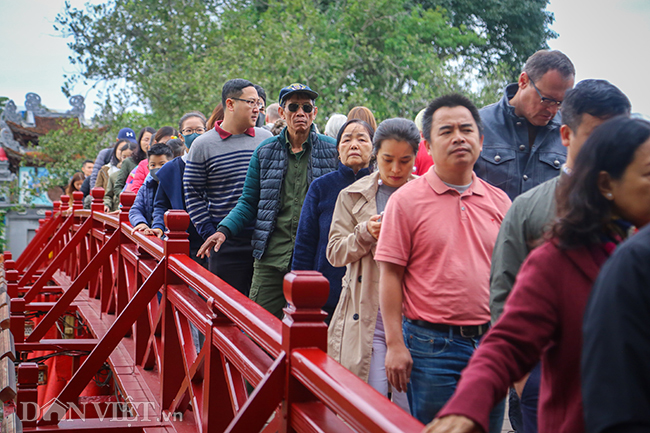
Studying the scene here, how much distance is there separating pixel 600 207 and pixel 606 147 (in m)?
0.11

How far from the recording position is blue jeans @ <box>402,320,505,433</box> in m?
2.17

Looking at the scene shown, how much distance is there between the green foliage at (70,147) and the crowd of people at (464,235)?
42.9 ft

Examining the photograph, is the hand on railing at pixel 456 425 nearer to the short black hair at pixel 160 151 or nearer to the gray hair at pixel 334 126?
the gray hair at pixel 334 126

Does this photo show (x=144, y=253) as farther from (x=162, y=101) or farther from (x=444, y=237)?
(x=162, y=101)

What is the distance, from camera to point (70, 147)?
687 inches

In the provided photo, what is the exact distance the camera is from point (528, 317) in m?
1.16

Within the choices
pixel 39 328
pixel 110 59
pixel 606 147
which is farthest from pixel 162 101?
pixel 606 147

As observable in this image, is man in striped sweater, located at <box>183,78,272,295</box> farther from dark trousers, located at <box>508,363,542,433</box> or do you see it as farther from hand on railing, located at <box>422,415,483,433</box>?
hand on railing, located at <box>422,415,483,433</box>

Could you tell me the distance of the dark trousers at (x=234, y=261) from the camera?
12.9ft

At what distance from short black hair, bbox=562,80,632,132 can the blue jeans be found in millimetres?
799

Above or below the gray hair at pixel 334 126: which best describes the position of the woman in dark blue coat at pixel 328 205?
below

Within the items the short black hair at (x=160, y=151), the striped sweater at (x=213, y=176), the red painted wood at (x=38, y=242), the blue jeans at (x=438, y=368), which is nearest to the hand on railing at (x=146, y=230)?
the striped sweater at (x=213, y=176)

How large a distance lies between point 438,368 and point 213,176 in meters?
2.35

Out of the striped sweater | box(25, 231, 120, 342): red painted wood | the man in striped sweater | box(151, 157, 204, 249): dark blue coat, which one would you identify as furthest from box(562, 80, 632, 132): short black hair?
box(25, 231, 120, 342): red painted wood
